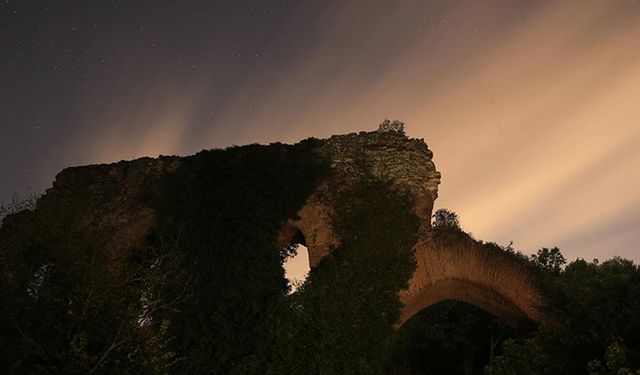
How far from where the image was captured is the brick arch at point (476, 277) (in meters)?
12.2

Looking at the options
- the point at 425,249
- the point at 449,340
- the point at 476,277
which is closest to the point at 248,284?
the point at 425,249

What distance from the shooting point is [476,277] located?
1255 cm

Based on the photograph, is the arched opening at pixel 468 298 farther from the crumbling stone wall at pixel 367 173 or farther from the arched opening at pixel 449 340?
the arched opening at pixel 449 340

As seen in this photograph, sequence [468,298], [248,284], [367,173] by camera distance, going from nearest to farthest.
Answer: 1. [248,284]
2. [367,173]
3. [468,298]

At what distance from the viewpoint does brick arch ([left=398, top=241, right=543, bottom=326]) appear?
40.0ft

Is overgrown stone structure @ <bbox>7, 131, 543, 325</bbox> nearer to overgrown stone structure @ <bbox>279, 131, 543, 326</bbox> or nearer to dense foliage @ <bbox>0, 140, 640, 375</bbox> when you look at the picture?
overgrown stone structure @ <bbox>279, 131, 543, 326</bbox>

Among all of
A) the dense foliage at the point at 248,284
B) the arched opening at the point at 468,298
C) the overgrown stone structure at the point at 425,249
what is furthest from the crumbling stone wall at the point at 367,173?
the arched opening at the point at 468,298

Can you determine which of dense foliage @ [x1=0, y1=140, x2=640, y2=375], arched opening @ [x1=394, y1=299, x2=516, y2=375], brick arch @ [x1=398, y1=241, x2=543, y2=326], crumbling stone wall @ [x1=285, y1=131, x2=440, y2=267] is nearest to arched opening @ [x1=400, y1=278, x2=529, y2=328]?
brick arch @ [x1=398, y1=241, x2=543, y2=326]

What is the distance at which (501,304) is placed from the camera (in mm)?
13016

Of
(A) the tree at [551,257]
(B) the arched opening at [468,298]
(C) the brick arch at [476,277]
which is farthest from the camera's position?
(A) the tree at [551,257]

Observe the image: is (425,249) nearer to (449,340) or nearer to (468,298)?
(468,298)

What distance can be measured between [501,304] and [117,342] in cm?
880

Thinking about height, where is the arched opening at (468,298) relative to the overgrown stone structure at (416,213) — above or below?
below

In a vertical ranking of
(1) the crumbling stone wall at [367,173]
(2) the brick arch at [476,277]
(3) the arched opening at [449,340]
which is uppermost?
(1) the crumbling stone wall at [367,173]
